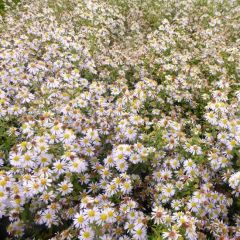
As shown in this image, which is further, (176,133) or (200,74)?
(200,74)

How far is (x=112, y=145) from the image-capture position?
3.90 m

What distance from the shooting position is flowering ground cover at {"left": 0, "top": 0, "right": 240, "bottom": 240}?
121 inches

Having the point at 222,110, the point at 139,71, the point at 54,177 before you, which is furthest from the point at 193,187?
the point at 139,71

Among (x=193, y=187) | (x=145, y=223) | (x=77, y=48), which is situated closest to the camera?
(x=145, y=223)

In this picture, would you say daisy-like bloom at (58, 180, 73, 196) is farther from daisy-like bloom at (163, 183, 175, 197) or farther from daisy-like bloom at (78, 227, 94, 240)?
daisy-like bloom at (163, 183, 175, 197)

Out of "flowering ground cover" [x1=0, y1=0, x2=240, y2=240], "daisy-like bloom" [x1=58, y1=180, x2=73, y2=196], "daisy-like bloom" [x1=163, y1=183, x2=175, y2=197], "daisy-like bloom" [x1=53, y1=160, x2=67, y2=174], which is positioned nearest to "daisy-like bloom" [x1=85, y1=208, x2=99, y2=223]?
"flowering ground cover" [x1=0, y1=0, x2=240, y2=240]

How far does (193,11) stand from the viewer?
834cm

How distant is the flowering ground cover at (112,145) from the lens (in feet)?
10.1

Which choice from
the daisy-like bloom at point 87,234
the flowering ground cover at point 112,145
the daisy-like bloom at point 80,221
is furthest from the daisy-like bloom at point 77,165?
the daisy-like bloom at point 87,234

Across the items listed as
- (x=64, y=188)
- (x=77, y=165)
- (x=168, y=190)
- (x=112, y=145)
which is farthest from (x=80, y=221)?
(x=112, y=145)

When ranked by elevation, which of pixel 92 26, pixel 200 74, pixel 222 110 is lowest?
pixel 92 26

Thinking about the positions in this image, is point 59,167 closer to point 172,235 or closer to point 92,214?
point 92,214

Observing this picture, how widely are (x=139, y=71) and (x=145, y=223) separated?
3.11 m

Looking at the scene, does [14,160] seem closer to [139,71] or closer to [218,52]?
[139,71]
